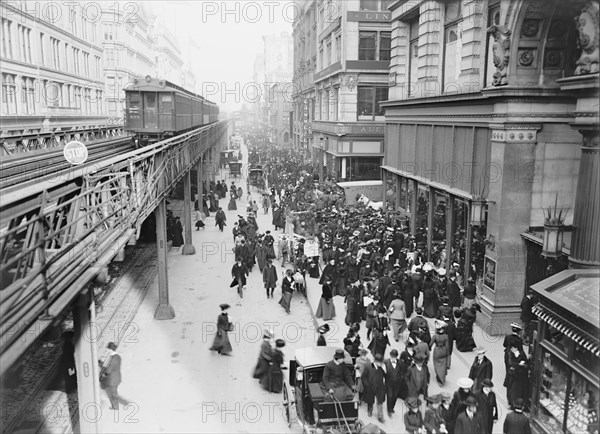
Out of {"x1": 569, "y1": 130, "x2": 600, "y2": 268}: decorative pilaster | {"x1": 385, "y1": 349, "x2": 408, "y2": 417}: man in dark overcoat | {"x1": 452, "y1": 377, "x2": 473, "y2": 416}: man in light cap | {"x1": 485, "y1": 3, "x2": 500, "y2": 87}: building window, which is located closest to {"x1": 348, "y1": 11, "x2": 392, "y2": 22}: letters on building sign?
{"x1": 485, "y1": 3, "x2": 500, "y2": 87}: building window

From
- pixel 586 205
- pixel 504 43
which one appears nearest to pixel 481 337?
pixel 586 205

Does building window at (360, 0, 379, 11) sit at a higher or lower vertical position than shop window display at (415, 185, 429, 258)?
higher

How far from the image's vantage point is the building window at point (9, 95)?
3812cm

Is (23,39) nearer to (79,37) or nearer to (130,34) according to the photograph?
(79,37)

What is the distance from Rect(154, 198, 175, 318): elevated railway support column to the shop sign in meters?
10.0

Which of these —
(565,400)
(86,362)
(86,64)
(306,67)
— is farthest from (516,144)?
(86,64)

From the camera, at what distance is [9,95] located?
129 feet

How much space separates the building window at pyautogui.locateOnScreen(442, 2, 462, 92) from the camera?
21.5 m

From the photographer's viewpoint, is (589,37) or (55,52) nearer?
(589,37)

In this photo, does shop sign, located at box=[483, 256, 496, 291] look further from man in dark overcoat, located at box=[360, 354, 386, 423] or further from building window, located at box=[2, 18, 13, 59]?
building window, located at box=[2, 18, 13, 59]

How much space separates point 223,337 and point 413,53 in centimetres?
1875

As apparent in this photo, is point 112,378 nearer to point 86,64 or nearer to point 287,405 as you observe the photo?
point 287,405

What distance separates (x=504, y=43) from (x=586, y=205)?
18.4ft

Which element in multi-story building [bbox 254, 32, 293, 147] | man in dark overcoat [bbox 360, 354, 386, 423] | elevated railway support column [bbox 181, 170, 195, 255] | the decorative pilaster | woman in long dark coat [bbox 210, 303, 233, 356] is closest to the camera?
man in dark overcoat [bbox 360, 354, 386, 423]
